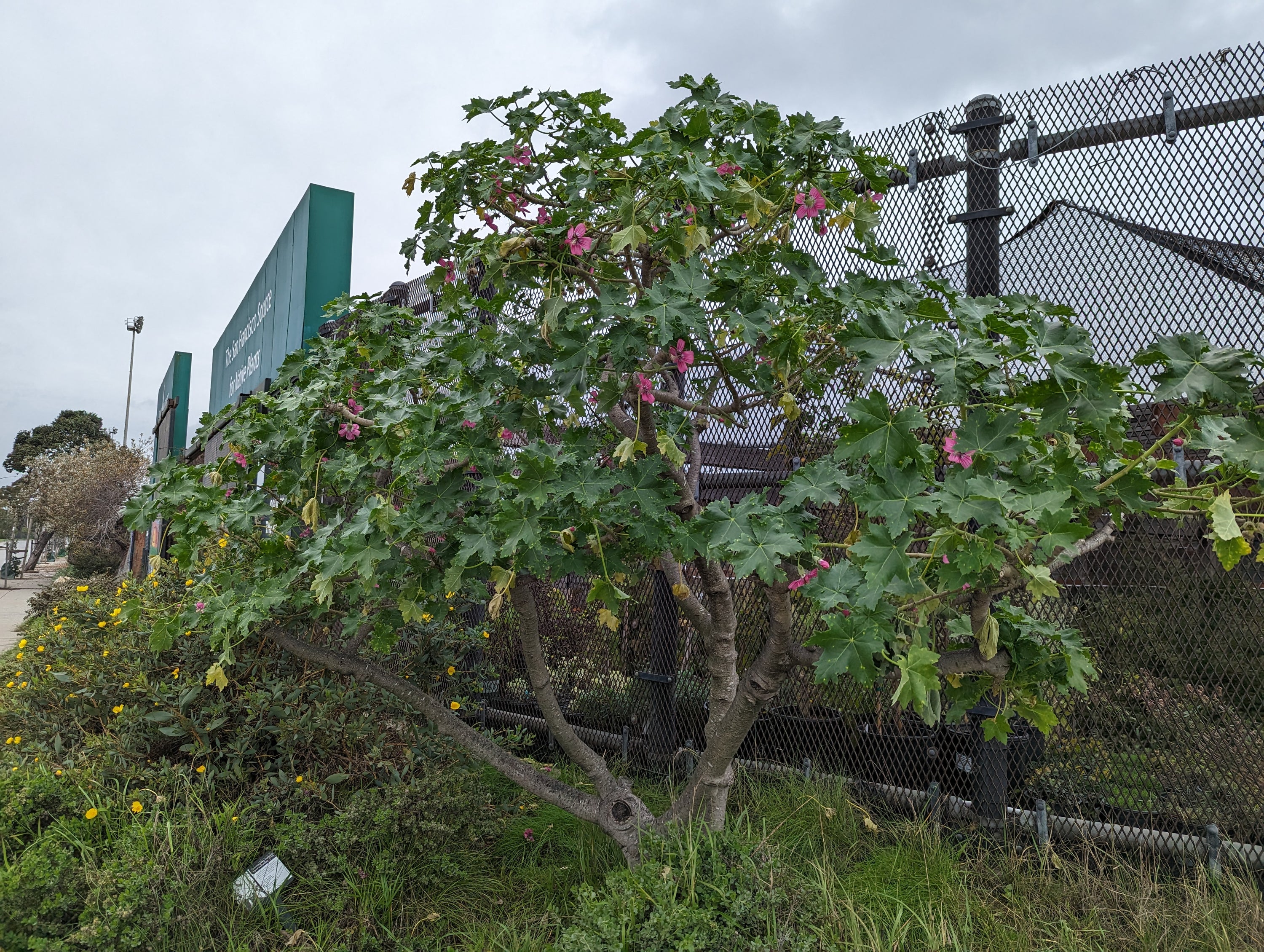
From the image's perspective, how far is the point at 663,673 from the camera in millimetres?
4367

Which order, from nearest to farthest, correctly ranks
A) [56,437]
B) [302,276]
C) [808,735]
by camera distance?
[808,735] → [302,276] → [56,437]

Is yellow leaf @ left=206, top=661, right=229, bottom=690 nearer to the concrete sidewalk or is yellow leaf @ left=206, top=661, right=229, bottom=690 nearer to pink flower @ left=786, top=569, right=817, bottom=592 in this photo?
pink flower @ left=786, top=569, right=817, bottom=592

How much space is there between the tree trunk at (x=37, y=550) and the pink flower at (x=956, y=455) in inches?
1341

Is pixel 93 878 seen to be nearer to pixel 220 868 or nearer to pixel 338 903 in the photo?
pixel 220 868

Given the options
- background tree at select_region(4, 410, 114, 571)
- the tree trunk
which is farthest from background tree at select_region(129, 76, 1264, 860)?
background tree at select_region(4, 410, 114, 571)

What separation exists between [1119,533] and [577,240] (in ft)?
8.04

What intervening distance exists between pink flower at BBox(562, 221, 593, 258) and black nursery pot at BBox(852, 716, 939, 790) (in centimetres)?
239

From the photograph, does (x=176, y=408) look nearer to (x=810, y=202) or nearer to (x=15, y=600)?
(x=15, y=600)

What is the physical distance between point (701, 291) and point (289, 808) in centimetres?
254

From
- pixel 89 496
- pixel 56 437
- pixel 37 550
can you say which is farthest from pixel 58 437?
pixel 89 496

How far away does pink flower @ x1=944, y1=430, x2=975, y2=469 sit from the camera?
188 centimetres

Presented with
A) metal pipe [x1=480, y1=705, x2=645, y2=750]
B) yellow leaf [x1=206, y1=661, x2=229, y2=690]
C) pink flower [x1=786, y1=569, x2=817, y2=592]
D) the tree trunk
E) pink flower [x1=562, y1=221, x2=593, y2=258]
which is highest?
pink flower [x1=562, y1=221, x2=593, y2=258]

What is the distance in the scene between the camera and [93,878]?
263cm

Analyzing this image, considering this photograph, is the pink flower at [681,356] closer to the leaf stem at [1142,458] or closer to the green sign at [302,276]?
the leaf stem at [1142,458]
